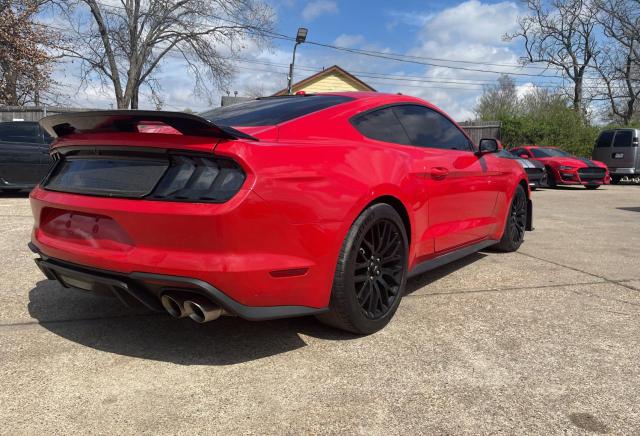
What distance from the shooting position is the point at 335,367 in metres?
2.52

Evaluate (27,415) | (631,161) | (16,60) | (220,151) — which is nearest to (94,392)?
(27,415)

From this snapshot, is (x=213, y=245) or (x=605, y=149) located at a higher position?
(x=605, y=149)

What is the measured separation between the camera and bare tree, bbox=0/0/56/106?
19.2 m

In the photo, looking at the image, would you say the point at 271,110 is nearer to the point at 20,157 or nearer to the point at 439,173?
the point at 439,173

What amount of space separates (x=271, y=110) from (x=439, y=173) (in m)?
1.24

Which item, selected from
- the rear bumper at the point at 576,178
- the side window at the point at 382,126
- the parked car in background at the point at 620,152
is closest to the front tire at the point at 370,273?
the side window at the point at 382,126

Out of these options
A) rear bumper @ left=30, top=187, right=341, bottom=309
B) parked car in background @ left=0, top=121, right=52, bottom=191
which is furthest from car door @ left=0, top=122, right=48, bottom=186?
rear bumper @ left=30, top=187, right=341, bottom=309

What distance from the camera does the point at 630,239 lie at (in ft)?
20.5

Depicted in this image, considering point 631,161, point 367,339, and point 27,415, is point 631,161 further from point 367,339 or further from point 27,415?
point 27,415

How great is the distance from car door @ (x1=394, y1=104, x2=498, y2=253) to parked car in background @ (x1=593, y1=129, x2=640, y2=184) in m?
16.5

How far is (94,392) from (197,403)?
0.48 metres

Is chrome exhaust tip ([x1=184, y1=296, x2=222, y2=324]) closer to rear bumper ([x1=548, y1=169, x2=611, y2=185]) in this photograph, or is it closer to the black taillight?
the black taillight

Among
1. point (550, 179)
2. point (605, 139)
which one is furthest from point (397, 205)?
point (605, 139)

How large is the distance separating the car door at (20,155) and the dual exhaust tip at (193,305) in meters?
8.27
